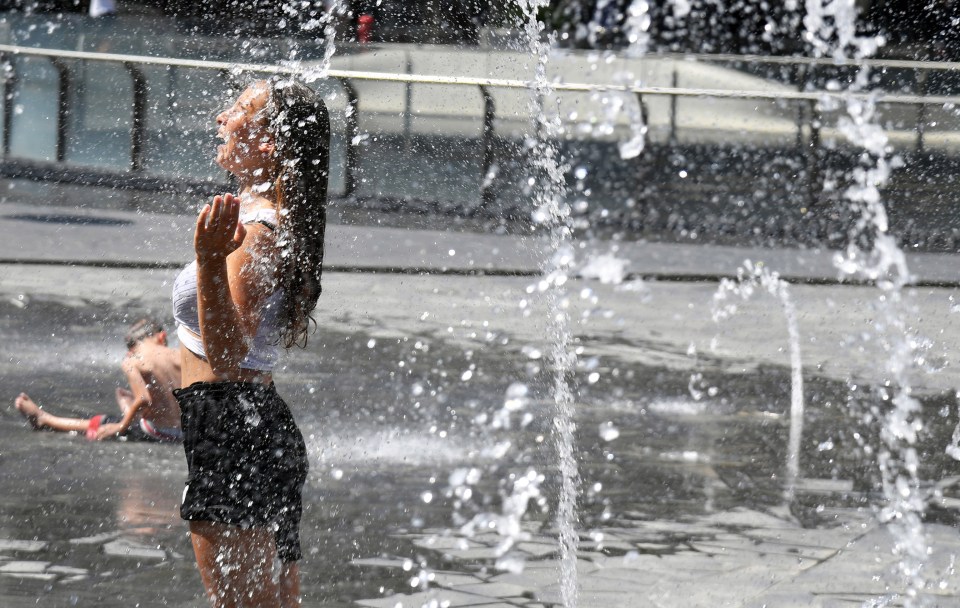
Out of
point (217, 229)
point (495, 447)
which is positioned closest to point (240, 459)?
point (217, 229)

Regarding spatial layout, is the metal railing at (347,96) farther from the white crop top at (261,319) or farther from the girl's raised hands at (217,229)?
the girl's raised hands at (217,229)

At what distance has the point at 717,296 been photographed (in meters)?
10.1

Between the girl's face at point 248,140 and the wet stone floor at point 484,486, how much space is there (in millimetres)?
1504

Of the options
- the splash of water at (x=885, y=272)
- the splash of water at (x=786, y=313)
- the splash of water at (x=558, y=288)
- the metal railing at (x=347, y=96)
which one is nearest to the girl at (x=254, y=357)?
the splash of water at (x=558, y=288)

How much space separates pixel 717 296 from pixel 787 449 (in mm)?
4160

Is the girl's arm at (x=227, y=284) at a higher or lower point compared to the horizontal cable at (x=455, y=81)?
lower

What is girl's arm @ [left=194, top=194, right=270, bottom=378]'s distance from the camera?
9.09 ft

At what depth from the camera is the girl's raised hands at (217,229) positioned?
2.76 meters

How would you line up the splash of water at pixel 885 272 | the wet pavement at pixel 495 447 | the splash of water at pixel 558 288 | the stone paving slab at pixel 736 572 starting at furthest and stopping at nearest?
the splash of water at pixel 885 272 < the splash of water at pixel 558 288 < the wet pavement at pixel 495 447 < the stone paving slab at pixel 736 572

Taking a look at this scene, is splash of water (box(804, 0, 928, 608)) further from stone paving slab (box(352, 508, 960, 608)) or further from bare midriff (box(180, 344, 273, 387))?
bare midriff (box(180, 344, 273, 387))

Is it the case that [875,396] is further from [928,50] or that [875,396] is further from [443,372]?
[928,50]

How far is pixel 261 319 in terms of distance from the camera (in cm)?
299

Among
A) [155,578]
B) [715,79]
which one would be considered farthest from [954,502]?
[715,79]

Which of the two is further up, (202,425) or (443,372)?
(202,425)
